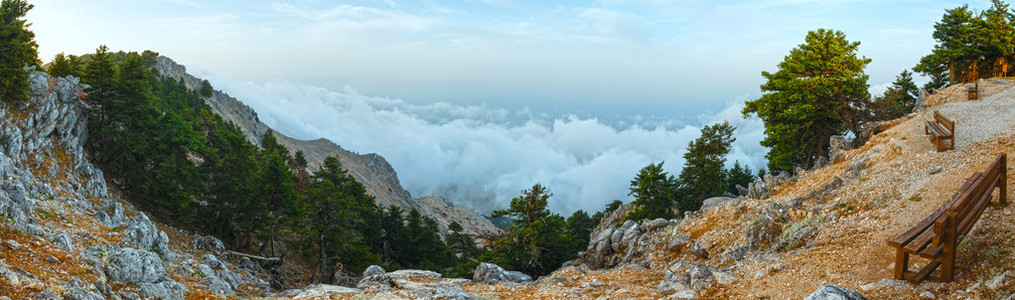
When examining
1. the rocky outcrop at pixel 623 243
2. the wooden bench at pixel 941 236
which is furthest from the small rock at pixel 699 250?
the wooden bench at pixel 941 236

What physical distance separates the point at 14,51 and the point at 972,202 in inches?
1774

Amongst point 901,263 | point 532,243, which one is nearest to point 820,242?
point 901,263

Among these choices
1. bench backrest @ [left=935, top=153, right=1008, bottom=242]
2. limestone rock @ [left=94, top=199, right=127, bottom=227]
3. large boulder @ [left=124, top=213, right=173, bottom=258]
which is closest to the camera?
bench backrest @ [left=935, top=153, right=1008, bottom=242]

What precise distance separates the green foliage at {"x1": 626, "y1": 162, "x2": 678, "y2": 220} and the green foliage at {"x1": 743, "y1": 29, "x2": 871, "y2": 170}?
8893mm

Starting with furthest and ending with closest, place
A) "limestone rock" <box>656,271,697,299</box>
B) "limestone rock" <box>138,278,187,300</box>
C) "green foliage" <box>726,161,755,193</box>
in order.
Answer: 1. "green foliage" <box>726,161,755,193</box>
2. "limestone rock" <box>138,278,187,300</box>
3. "limestone rock" <box>656,271,697,299</box>

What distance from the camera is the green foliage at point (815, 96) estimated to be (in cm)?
3650

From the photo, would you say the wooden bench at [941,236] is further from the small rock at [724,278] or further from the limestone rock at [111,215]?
the limestone rock at [111,215]

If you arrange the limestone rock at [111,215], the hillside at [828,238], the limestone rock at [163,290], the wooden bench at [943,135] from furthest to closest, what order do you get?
the limestone rock at [111,215], the wooden bench at [943,135], the limestone rock at [163,290], the hillside at [828,238]

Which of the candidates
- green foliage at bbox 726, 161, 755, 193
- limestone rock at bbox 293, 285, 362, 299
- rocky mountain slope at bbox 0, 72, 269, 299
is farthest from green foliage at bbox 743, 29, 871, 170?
rocky mountain slope at bbox 0, 72, 269, 299

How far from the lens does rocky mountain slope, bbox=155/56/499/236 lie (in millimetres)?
119688

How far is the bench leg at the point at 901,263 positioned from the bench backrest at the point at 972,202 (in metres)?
1.12

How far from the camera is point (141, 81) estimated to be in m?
38.0

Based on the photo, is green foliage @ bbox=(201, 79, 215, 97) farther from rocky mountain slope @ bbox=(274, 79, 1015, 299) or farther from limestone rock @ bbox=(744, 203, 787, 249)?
limestone rock @ bbox=(744, 203, 787, 249)

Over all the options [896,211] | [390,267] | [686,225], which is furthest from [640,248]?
[390,267]
